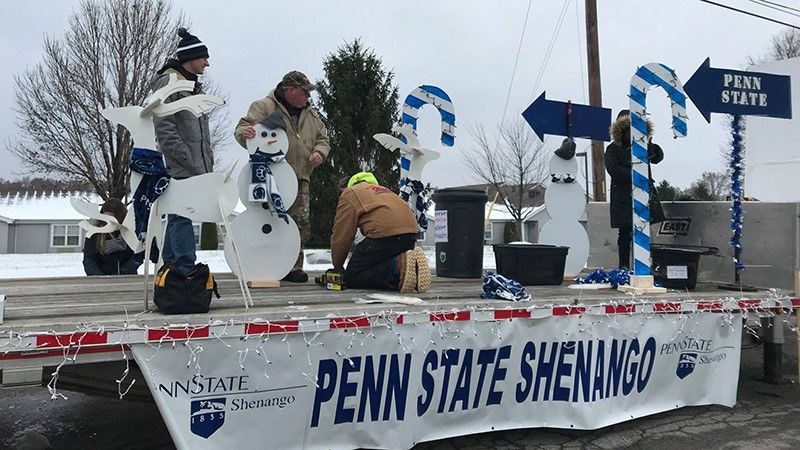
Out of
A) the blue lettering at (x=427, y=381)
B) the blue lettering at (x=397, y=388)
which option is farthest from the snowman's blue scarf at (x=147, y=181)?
the blue lettering at (x=427, y=381)

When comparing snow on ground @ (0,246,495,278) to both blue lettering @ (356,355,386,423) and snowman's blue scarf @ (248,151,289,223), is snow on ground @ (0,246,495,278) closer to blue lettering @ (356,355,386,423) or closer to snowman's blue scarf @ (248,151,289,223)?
snowman's blue scarf @ (248,151,289,223)

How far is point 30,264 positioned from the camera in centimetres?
1636

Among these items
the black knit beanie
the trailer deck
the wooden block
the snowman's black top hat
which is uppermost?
the black knit beanie

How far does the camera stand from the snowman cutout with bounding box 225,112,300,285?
479 cm

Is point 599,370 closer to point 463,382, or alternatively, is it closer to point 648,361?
point 648,361

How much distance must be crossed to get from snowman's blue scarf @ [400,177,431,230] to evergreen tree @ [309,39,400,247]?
41.0 feet

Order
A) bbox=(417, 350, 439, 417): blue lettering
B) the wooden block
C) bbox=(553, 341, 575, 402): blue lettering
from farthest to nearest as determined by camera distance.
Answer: the wooden block, bbox=(553, 341, 575, 402): blue lettering, bbox=(417, 350, 439, 417): blue lettering

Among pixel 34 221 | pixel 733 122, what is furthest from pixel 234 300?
pixel 34 221

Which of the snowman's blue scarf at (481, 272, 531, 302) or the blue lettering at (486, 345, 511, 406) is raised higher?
the snowman's blue scarf at (481, 272, 531, 302)

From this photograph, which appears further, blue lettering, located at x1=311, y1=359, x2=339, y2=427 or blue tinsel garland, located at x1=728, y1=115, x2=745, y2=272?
blue tinsel garland, located at x1=728, y1=115, x2=745, y2=272

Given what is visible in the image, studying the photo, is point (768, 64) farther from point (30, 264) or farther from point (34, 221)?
point (34, 221)

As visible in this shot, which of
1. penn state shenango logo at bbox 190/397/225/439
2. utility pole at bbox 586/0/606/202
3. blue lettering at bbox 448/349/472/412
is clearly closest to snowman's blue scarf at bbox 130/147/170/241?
penn state shenango logo at bbox 190/397/225/439

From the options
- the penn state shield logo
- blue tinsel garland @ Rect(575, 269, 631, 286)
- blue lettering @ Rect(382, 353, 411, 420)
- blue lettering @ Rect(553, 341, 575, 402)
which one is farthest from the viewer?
blue tinsel garland @ Rect(575, 269, 631, 286)

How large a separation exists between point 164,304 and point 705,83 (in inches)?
180
